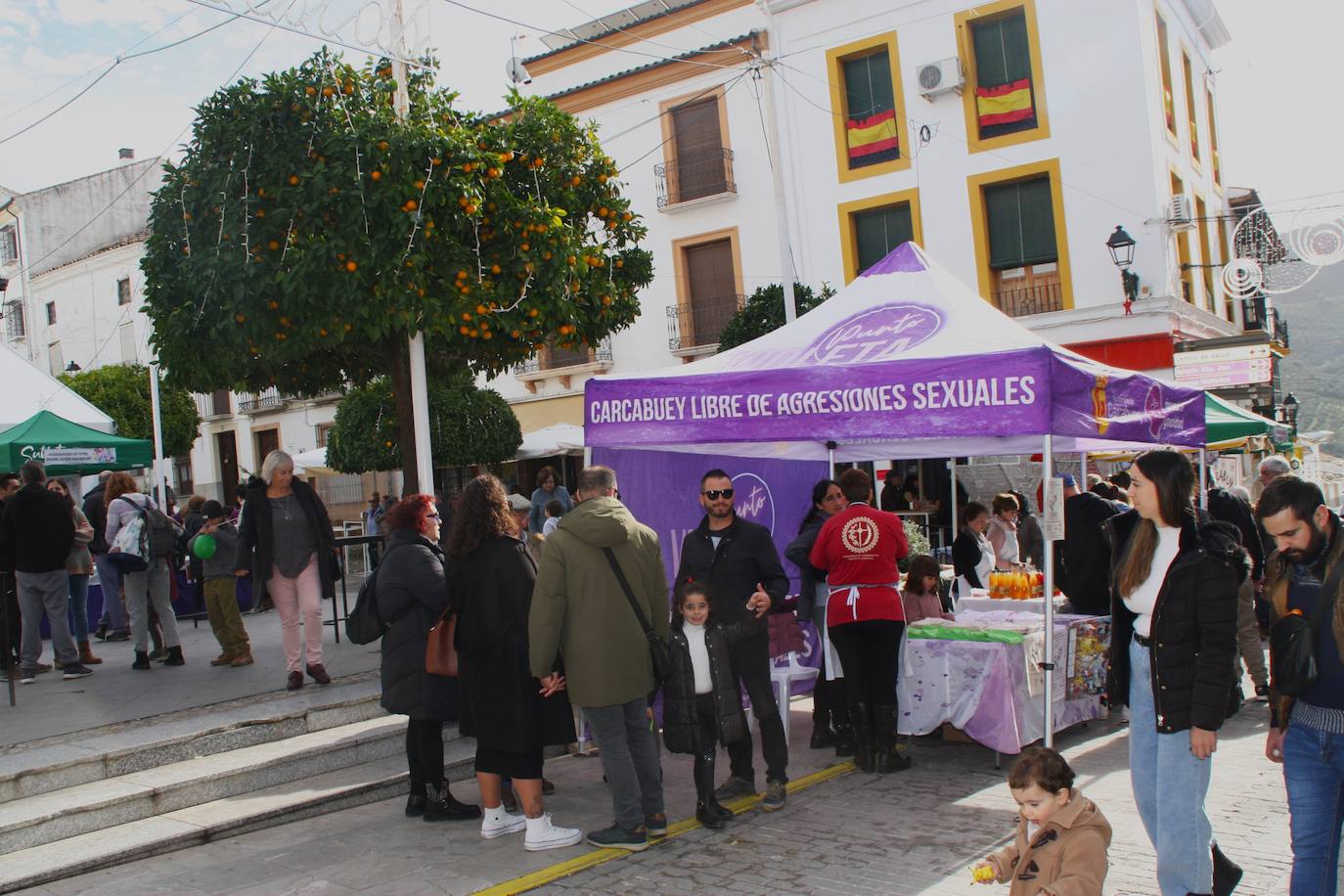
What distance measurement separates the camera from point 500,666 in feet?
17.9

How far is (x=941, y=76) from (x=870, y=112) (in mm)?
1650

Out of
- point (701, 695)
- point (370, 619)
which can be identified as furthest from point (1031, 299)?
point (370, 619)

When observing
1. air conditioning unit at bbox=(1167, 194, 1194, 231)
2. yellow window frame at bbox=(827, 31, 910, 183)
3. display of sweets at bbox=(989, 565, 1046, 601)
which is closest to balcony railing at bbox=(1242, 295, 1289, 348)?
air conditioning unit at bbox=(1167, 194, 1194, 231)

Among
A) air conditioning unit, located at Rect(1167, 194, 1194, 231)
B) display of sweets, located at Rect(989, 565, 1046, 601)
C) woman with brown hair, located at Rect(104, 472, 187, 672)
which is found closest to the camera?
display of sweets, located at Rect(989, 565, 1046, 601)

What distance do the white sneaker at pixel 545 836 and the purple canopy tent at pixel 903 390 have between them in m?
2.52

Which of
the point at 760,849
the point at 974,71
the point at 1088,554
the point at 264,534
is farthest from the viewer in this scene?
the point at 974,71

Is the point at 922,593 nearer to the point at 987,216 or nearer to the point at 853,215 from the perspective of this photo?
the point at 987,216

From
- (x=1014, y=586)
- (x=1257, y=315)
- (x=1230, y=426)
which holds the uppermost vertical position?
(x=1257, y=315)

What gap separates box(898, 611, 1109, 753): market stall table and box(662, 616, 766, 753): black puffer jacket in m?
1.47

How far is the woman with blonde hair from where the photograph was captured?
25.5 feet

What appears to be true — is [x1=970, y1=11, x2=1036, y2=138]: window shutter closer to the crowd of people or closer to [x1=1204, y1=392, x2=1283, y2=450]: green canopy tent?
[x1=1204, y1=392, x2=1283, y2=450]: green canopy tent

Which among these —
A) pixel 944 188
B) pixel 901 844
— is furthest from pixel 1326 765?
pixel 944 188

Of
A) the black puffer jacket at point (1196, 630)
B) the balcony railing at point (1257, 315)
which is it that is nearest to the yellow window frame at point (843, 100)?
the balcony railing at point (1257, 315)

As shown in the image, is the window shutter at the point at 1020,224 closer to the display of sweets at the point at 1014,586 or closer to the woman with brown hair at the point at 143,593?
the display of sweets at the point at 1014,586
